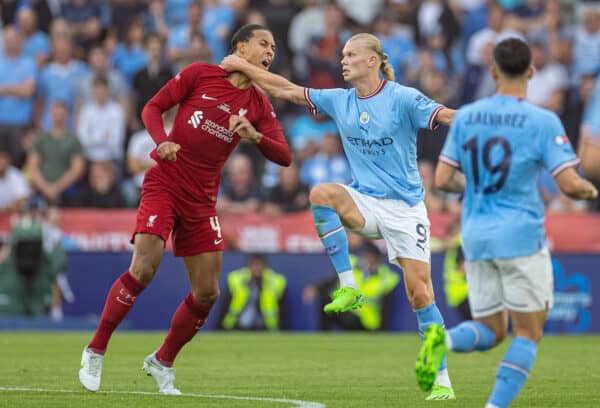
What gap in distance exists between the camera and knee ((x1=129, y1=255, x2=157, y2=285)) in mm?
9922

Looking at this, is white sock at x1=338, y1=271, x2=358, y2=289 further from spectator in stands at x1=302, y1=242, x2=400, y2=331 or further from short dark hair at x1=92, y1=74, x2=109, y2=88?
short dark hair at x1=92, y1=74, x2=109, y2=88

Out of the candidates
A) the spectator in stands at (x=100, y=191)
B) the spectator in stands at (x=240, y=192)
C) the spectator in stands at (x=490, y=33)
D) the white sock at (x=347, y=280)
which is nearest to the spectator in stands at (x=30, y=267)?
the spectator in stands at (x=100, y=191)

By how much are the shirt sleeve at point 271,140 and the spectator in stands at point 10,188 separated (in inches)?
421

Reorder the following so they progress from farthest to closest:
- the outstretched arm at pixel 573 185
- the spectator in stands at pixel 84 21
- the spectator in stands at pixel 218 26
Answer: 1. the spectator in stands at pixel 84 21
2. the spectator in stands at pixel 218 26
3. the outstretched arm at pixel 573 185

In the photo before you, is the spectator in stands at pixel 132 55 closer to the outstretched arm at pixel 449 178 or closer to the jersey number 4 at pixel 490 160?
the outstretched arm at pixel 449 178

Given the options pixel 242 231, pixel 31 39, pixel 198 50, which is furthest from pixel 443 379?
pixel 31 39

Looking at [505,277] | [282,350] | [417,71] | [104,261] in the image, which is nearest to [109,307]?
[505,277]

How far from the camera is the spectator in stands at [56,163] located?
2094cm

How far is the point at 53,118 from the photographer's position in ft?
69.9

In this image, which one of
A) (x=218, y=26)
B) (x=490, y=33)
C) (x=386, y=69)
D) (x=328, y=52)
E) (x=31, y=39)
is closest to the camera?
(x=386, y=69)

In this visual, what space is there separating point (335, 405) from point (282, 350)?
639cm

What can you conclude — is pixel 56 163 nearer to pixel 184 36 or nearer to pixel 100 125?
pixel 100 125

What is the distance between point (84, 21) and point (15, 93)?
2.31 metres

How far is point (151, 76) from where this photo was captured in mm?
22219
